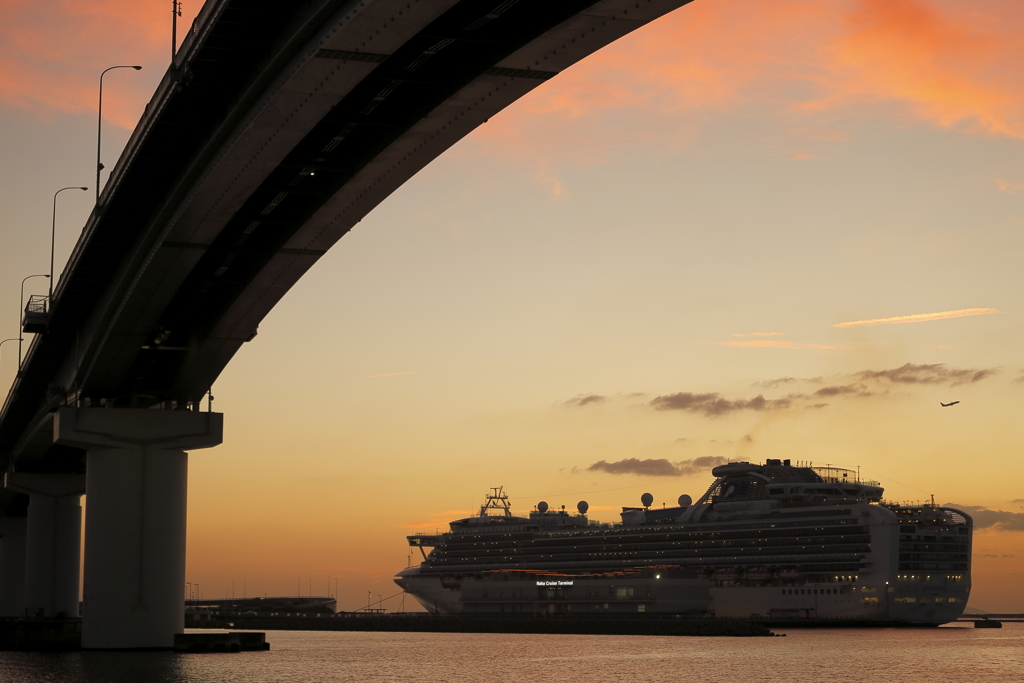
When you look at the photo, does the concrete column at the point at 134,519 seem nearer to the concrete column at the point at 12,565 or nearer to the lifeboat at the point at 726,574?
the concrete column at the point at 12,565

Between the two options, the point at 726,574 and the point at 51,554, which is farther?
the point at 726,574

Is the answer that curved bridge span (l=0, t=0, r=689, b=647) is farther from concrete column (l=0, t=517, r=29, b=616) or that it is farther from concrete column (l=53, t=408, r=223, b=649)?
concrete column (l=0, t=517, r=29, b=616)

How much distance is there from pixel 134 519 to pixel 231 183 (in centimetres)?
1843

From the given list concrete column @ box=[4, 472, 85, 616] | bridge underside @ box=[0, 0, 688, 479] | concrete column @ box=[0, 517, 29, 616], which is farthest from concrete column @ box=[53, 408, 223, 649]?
concrete column @ box=[0, 517, 29, 616]

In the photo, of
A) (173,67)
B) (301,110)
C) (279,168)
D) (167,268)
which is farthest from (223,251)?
(301,110)

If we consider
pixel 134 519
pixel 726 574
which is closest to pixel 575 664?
pixel 134 519

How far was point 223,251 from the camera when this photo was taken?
3108cm

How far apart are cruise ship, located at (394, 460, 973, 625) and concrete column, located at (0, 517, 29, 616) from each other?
56766mm

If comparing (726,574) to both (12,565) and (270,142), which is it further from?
(270,142)

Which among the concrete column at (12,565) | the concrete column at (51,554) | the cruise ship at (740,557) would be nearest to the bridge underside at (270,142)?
the concrete column at (51,554)

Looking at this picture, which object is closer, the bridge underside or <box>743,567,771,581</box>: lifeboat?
the bridge underside

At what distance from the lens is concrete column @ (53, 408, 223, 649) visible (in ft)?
126

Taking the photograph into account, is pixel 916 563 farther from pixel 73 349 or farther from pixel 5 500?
pixel 73 349

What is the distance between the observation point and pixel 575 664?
2165 inches
